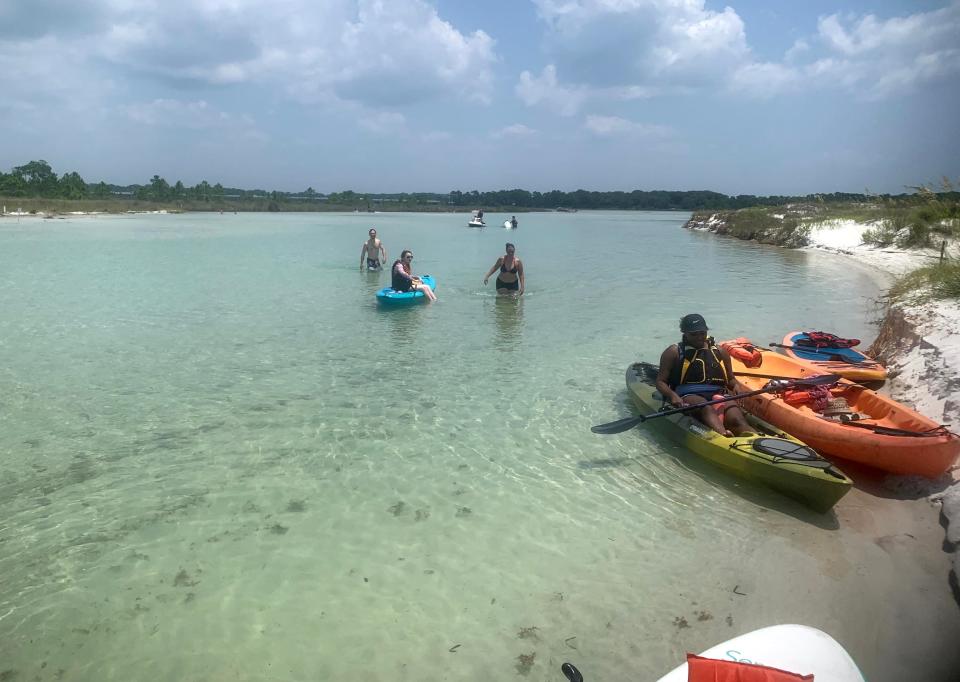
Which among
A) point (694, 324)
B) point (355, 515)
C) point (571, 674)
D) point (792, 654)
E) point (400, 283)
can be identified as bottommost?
point (355, 515)

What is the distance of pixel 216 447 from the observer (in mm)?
5957

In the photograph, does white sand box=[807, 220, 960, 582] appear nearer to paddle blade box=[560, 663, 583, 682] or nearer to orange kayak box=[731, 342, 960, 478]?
orange kayak box=[731, 342, 960, 478]

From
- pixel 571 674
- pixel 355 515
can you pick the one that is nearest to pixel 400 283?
pixel 355 515

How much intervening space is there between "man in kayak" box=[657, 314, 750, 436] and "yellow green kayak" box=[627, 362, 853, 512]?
231mm

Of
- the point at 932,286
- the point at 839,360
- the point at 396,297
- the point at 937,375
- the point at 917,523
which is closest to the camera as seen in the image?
the point at 917,523

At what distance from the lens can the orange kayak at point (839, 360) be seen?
718 centimetres

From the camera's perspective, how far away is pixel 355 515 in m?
4.82

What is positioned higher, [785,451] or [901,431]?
[901,431]

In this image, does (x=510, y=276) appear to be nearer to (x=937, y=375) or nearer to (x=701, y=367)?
(x=701, y=367)

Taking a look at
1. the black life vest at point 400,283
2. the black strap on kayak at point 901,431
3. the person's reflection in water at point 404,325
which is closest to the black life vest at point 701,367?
the black strap on kayak at point 901,431

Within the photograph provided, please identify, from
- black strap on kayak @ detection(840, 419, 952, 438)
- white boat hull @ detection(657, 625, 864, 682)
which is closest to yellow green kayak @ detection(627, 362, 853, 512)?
black strap on kayak @ detection(840, 419, 952, 438)

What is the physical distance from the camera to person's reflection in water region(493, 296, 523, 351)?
1045 centimetres

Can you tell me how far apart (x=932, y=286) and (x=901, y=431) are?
664 centimetres

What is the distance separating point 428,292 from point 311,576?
999 centimetres
